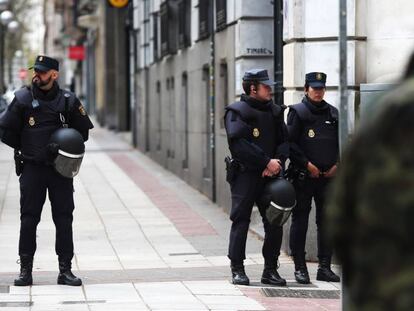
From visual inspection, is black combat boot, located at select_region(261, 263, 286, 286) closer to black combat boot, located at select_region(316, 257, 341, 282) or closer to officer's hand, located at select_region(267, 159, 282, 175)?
black combat boot, located at select_region(316, 257, 341, 282)

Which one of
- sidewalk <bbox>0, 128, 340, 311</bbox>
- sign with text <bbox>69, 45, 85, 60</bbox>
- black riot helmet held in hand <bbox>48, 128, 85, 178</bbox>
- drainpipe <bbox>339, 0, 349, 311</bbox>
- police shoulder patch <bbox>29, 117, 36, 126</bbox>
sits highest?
sign with text <bbox>69, 45, 85, 60</bbox>

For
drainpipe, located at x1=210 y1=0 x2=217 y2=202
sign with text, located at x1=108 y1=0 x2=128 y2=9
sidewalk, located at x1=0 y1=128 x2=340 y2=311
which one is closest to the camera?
sidewalk, located at x1=0 y1=128 x2=340 y2=311

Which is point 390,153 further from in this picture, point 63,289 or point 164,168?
point 164,168

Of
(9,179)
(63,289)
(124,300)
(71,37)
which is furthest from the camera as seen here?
(71,37)

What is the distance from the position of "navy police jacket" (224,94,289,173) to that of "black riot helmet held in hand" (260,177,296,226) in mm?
230

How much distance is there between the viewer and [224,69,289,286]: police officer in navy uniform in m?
9.14

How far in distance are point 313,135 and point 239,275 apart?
1340 millimetres

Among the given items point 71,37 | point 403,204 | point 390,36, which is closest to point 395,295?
point 403,204

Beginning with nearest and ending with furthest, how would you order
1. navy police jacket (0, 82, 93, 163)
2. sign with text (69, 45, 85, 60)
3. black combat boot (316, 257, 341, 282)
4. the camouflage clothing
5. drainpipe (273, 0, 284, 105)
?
the camouflage clothing
navy police jacket (0, 82, 93, 163)
black combat boot (316, 257, 341, 282)
drainpipe (273, 0, 284, 105)
sign with text (69, 45, 85, 60)

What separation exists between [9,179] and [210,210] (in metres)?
5.94

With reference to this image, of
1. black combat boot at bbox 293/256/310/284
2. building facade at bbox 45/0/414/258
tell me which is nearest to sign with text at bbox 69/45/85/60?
building facade at bbox 45/0/414/258

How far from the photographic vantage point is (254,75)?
920 cm

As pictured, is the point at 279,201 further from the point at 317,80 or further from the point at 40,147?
the point at 40,147

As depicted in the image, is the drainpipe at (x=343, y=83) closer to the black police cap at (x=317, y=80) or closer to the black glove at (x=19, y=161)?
the black police cap at (x=317, y=80)
